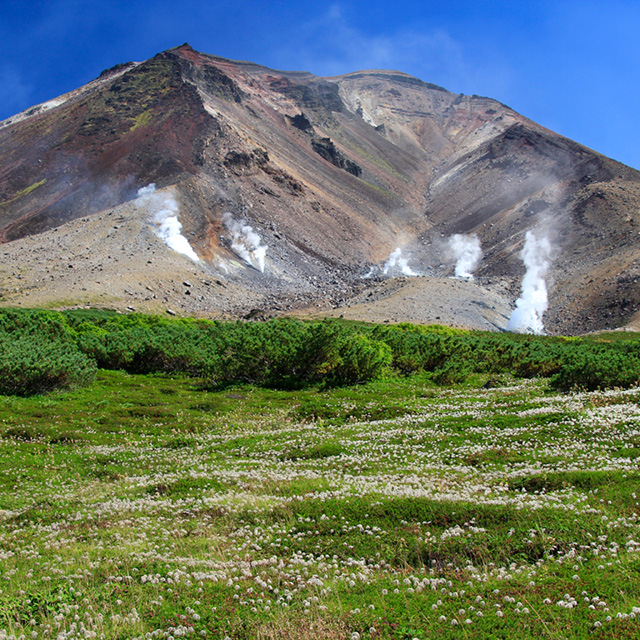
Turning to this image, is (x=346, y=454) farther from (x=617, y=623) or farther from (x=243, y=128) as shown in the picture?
(x=243, y=128)

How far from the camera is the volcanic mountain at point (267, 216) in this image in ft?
276

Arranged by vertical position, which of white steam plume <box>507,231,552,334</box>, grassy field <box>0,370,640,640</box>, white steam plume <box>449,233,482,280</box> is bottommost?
grassy field <box>0,370,640,640</box>

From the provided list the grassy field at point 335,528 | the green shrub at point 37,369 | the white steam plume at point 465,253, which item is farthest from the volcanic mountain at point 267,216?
the grassy field at point 335,528

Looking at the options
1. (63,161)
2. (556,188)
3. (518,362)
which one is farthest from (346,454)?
(556,188)

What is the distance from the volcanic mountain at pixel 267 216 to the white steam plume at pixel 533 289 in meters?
2.03

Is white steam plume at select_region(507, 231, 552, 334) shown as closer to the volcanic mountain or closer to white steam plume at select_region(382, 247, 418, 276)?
the volcanic mountain

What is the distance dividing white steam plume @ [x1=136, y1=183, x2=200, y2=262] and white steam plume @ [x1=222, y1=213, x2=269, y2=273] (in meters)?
10.1

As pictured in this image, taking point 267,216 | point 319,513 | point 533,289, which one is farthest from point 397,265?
point 319,513

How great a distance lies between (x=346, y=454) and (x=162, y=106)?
15221 cm

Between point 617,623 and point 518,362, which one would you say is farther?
point 518,362

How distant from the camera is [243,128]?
14788 centimetres

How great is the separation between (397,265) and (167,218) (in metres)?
57.3

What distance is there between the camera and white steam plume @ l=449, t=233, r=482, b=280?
5044 inches

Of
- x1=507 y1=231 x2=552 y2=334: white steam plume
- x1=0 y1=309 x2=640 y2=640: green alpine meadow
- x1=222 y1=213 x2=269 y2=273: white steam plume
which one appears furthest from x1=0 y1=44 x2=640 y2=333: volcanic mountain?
x1=0 y1=309 x2=640 y2=640: green alpine meadow
